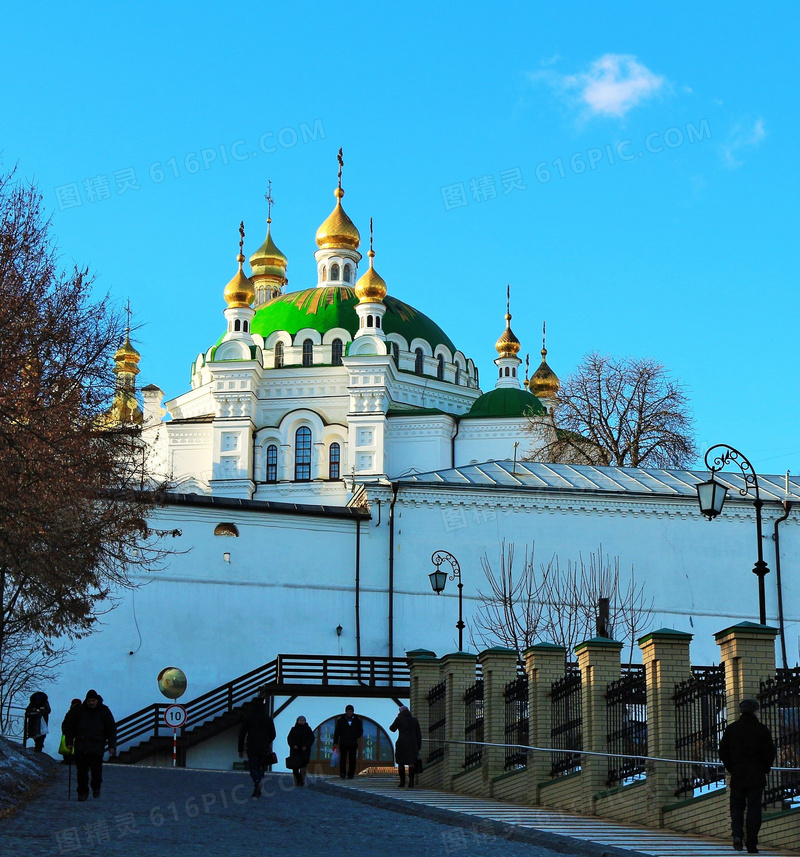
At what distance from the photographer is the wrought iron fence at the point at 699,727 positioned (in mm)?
12461

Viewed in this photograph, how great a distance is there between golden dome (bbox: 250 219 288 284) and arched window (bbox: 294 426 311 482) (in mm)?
16713

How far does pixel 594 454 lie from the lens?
47719 mm

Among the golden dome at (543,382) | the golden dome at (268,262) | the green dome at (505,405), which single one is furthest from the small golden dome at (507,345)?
the golden dome at (268,262)

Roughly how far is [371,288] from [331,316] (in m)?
3.29

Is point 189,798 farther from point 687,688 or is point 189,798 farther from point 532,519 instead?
→ point 532,519

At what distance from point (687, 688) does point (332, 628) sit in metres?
20.1

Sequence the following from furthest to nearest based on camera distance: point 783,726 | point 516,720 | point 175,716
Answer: point 175,716, point 516,720, point 783,726

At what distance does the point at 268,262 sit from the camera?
72688mm

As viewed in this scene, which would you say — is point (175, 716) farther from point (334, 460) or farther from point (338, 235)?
point (338, 235)

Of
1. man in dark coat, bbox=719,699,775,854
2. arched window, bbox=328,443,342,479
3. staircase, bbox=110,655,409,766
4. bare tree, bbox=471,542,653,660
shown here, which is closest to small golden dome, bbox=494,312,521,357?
arched window, bbox=328,443,342,479


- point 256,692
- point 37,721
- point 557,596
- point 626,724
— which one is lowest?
point 626,724

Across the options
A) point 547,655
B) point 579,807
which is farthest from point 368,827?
point 547,655

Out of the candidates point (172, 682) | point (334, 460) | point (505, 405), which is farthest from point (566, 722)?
point (334, 460)

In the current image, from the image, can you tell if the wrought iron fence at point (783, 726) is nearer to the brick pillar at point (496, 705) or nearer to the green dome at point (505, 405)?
the brick pillar at point (496, 705)
